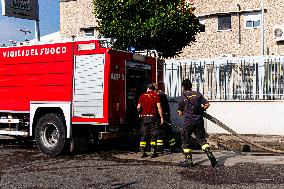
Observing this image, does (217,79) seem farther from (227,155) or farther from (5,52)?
(5,52)

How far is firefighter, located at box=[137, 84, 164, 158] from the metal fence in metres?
3.94

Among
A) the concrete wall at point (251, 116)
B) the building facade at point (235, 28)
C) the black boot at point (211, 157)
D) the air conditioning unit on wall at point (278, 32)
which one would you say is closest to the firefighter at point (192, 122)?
the black boot at point (211, 157)

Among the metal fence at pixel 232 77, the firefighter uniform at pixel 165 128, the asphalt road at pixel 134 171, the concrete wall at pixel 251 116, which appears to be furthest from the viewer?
the metal fence at pixel 232 77

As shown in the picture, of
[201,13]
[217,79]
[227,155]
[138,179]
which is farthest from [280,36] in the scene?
[138,179]

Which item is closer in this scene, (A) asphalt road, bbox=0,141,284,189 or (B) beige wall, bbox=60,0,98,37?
(A) asphalt road, bbox=0,141,284,189

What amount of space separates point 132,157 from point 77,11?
21579 mm

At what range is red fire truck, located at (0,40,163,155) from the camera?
10.1m

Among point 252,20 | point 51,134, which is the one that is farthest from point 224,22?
point 51,134

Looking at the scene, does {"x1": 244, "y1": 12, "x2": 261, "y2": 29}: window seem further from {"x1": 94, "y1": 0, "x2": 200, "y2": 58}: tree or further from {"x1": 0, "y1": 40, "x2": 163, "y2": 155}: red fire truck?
{"x1": 0, "y1": 40, "x2": 163, "y2": 155}: red fire truck

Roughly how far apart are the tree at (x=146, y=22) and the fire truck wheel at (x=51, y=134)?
282 inches

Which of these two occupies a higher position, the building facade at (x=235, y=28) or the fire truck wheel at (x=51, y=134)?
the building facade at (x=235, y=28)

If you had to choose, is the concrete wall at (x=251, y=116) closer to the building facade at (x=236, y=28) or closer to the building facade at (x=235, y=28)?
the building facade at (x=235, y=28)

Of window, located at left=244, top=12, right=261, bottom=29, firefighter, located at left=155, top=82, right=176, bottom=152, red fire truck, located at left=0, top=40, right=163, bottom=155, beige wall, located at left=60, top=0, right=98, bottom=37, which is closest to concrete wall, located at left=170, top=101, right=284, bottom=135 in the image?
firefighter, located at left=155, top=82, right=176, bottom=152

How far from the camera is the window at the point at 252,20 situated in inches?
947
